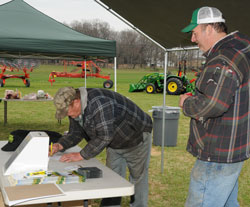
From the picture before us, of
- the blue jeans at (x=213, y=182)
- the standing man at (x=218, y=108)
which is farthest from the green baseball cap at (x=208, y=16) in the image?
the blue jeans at (x=213, y=182)

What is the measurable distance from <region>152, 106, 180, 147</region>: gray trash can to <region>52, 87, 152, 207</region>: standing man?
127 inches

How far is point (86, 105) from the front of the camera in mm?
2287

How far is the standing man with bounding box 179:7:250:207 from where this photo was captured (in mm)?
1695

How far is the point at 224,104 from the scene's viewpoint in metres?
1.70

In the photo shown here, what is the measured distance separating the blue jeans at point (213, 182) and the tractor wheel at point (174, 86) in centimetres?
1453

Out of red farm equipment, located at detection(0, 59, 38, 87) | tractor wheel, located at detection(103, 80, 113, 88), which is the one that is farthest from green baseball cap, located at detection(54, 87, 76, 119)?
tractor wheel, located at detection(103, 80, 113, 88)

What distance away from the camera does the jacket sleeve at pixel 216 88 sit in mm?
1675

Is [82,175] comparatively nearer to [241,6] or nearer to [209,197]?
[209,197]

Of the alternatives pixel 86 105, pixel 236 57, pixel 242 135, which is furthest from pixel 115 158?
pixel 236 57

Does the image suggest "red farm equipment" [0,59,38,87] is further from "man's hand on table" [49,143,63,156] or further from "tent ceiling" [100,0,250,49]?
"man's hand on table" [49,143,63,156]

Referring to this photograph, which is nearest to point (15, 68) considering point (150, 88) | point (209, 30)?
point (150, 88)

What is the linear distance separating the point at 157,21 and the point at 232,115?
1.70 meters

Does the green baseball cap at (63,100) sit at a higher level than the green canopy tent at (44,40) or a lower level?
lower

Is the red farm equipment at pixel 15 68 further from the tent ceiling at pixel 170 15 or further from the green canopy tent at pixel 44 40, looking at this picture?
the tent ceiling at pixel 170 15
